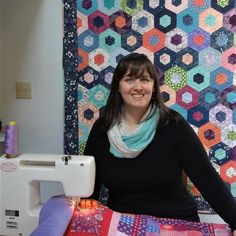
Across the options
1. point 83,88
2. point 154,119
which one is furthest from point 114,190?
point 83,88

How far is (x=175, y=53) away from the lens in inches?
65.8

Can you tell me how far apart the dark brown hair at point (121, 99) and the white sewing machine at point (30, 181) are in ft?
1.11

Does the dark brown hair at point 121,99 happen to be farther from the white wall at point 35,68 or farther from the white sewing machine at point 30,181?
the white wall at point 35,68

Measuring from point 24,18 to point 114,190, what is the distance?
1064 millimetres

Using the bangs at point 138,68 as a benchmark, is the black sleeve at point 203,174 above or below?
below

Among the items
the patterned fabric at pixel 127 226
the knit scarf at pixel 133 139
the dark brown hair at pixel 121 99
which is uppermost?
the dark brown hair at pixel 121 99

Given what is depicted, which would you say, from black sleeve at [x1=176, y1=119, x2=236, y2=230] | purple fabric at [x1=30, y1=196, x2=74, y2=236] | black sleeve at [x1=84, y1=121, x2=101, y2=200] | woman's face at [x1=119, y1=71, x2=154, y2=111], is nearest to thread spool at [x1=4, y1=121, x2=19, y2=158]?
purple fabric at [x1=30, y1=196, x2=74, y2=236]

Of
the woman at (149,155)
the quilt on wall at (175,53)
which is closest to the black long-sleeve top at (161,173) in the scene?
the woman at (149,155)

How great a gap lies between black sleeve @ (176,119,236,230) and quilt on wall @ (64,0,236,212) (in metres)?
0.40

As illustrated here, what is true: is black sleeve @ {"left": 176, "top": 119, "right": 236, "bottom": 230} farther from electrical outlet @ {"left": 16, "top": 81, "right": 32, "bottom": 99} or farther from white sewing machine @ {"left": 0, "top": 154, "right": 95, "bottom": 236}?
electrical outlet @ {"left": 16, "top": 81, "right": 32, "bottom": 99}

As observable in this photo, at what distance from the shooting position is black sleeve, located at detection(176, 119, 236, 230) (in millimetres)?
1173

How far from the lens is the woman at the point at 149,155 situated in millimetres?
1279

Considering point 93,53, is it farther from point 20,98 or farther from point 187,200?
point 187,200

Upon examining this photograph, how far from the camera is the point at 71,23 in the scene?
1.76 meters
